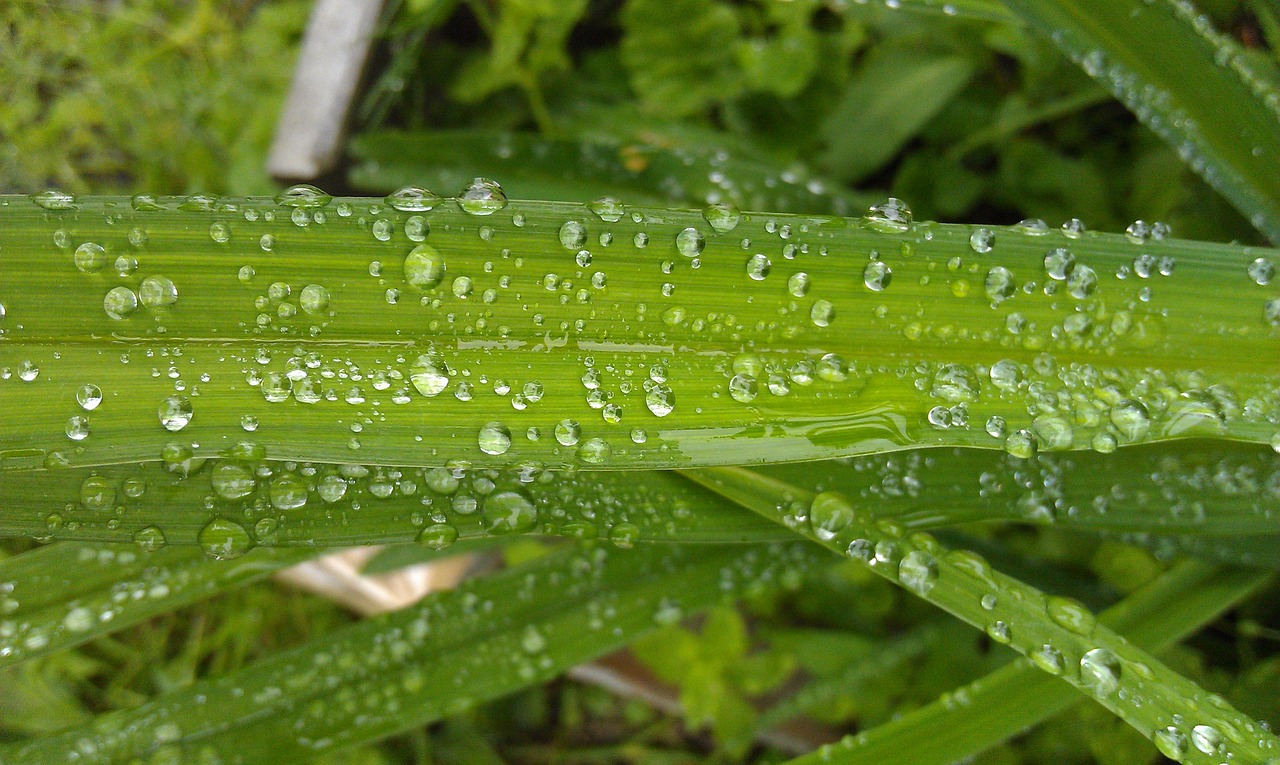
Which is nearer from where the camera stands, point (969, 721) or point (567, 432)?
point (567, 432)

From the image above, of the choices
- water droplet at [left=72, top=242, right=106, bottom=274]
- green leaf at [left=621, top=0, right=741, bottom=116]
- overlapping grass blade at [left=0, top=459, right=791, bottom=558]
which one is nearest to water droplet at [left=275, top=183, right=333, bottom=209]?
water droplet at [left=72, top=242, right=106, bottom=274]

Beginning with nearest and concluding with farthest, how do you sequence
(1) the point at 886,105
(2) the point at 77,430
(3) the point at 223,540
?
(2) the point at 77,430 < (3) the point at 223,540 < (1) the point at 886,105

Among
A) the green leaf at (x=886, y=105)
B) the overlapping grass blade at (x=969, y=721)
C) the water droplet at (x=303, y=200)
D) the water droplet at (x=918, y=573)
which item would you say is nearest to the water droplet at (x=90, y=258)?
the water droplet at (x=303, y=200)

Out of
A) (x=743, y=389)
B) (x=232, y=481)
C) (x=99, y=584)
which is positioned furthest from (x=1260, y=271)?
(x=99, y=584)

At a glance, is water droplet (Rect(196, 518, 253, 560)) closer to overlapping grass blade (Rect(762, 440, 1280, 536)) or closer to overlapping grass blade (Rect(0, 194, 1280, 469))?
overlapping grass blade (Rect(0, 194, 1280, 469))

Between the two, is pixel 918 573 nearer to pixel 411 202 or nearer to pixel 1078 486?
pixel 1078 486

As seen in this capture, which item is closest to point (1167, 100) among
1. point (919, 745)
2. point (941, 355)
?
point (941, 355)

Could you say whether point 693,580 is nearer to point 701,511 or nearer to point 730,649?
point 701,511
